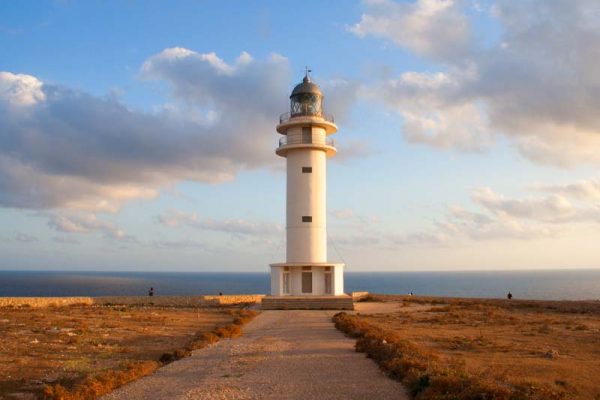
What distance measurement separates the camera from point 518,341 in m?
16.6

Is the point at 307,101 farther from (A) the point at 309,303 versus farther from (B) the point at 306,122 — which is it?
(A) the point at 309,303

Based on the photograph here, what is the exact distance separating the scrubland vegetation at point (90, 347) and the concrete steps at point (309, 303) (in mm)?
3579

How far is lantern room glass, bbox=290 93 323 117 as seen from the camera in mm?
33750

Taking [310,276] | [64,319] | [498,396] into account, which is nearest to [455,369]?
[498,396]

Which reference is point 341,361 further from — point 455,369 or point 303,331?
point 303,331

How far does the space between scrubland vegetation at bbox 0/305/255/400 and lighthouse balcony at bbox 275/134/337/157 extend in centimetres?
1065

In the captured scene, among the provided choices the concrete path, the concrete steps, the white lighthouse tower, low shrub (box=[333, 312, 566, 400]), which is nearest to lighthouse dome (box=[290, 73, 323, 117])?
the white lighthouse tower

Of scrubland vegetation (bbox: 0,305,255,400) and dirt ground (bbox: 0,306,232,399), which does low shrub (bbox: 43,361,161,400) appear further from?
dirt ground (bbox: 0,306,232,399)

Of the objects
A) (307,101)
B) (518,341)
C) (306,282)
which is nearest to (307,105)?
(307,101)

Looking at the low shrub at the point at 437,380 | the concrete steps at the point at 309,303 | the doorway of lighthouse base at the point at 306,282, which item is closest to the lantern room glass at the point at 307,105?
the doorway of lighthouse base at the point at 306,282

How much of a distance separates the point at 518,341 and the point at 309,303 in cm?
1441

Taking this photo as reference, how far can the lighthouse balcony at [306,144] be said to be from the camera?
107ft

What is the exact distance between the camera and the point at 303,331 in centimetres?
1831

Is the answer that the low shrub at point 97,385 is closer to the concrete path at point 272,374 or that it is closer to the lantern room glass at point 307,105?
the concrete path at point 272,374
